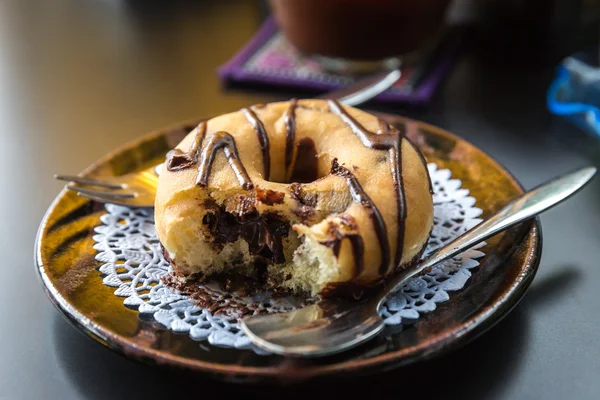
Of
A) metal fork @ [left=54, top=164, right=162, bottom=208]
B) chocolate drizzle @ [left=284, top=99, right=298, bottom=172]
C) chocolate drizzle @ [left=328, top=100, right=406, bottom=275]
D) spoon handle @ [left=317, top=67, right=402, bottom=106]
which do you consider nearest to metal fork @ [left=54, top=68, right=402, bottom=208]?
metal fork @ [left=54, top=164, right=162, bottom=208]

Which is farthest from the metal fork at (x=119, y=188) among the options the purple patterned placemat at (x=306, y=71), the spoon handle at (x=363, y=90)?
the purple patterned placemat at (x=306, y=71)

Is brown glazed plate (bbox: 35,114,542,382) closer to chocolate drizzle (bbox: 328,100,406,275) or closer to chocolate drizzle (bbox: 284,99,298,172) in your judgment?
chocolate drizzle (bbox: 328,100,406,275)

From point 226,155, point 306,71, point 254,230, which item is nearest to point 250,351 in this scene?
point 254,230

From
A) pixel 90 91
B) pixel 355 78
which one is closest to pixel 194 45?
pixel 90 91

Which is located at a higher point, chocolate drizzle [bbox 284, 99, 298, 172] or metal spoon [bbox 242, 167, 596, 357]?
chocolate drizzle [bbox 284, 99, 298, 172]

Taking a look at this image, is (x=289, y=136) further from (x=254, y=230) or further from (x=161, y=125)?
(x=161, y=125)
